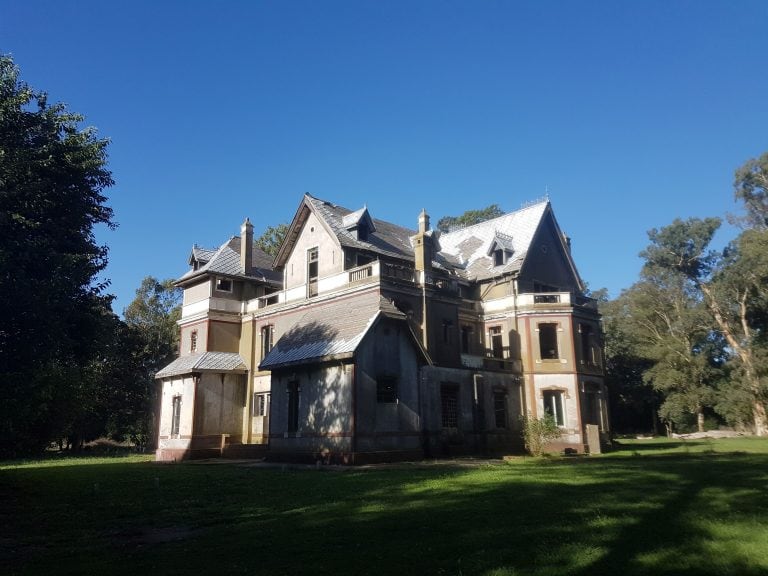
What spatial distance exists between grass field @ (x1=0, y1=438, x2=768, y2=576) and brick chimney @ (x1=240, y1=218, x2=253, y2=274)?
76.0 feet

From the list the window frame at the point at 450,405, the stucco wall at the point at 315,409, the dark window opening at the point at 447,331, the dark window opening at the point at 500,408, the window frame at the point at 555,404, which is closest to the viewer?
the stucco wall at the point at 315,409

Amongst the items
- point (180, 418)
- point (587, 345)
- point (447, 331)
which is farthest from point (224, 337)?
point (587, 345)

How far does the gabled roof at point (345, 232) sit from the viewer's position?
34.1 metres

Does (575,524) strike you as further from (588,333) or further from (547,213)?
(547,213)

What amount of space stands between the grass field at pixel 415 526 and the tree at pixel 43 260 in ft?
10.2

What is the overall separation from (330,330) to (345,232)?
739 centimetres

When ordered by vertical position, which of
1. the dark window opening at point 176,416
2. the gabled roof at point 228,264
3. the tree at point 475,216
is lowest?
the dark window opening at point 176,416

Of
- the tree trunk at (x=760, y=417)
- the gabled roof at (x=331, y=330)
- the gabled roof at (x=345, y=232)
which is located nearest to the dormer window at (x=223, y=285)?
the gabled roof at (x=345, y=232)

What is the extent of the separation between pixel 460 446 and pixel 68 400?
18.7 meters

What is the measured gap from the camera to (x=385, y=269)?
30.1 meters

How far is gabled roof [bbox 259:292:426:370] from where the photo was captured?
88.8 ft

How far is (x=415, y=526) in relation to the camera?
32.9 ft

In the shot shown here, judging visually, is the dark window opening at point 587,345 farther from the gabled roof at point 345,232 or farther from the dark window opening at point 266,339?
the dark window opening at point 266,339

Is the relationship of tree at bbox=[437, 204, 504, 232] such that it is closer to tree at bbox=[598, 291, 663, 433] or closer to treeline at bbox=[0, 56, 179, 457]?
tree at bbox=[598, 291, 663, 433]
